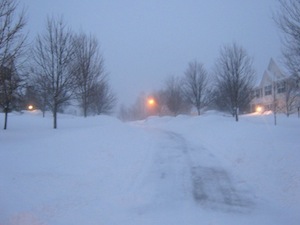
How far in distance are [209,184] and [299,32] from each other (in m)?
7.37

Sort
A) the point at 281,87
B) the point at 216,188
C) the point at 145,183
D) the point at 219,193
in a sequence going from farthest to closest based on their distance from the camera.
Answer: the point at 281,87, the point at 145,183, the point at 216,188, the point at 219,193

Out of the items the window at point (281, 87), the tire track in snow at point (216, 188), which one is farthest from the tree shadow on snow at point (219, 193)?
the window at point (281, 87)

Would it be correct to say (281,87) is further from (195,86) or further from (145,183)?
(145,183)

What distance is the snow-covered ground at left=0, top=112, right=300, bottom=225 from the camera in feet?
23.4

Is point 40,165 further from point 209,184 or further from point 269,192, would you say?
point 269,192

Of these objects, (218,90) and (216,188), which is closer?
(216,188)

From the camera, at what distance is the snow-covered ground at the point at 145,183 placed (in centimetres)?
713

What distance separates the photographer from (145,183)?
980 centimetres

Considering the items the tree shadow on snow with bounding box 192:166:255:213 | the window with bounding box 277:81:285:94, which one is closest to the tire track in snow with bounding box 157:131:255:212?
the tree shadow on snow with bounding box 192:166:255:213

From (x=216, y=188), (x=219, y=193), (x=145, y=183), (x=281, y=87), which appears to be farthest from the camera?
(x=281, y=87)

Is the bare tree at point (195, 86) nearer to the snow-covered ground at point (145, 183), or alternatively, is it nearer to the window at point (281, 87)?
the window at point (281, 87)

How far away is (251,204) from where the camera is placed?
7.93 m

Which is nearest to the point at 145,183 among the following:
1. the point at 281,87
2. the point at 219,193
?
the point at 219,193

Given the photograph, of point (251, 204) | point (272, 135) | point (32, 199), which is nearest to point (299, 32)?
point (272, 135)
